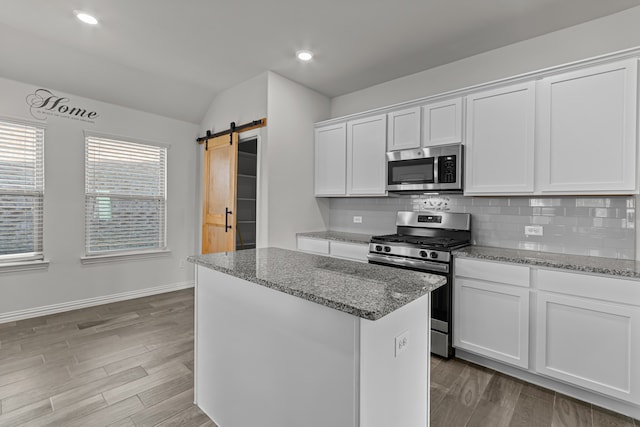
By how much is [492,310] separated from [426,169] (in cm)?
138

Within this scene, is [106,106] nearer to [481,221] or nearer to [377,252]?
[377,252]

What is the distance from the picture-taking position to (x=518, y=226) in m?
2.91

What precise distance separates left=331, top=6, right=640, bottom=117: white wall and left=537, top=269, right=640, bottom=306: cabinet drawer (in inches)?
71.4

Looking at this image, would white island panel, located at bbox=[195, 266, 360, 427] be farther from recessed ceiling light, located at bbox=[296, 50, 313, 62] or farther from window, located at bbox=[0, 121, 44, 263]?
window, located at bbox=[0, 121, 44, 263]

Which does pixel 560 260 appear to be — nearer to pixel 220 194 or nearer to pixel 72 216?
pixel 220 194

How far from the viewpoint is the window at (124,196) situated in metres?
3.99

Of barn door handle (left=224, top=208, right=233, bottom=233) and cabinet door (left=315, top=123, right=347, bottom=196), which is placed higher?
cabinet door (left=315, top=123, right=347, bottom=196)

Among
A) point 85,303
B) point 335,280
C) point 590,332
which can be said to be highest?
point 335,280

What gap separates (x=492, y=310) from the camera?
2.50m

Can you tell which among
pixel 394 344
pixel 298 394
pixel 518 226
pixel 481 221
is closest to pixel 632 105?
pixel 518 226

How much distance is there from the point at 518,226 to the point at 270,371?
254cm

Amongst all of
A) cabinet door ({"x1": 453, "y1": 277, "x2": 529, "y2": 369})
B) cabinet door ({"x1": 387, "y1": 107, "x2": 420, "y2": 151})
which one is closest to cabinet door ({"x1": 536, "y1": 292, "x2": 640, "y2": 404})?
cabinet door ({"x1": 453, "y1": 277, "x2": 529, "y2": 369})

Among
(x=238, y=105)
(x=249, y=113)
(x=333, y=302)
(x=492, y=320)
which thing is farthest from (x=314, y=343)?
(x=238, y=105)

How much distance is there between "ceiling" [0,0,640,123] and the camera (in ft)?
8.13
